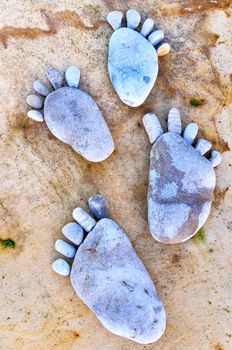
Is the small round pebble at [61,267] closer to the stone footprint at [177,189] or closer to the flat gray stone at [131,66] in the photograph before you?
the stone footprint at [177,189]

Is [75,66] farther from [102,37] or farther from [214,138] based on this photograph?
[214,138]

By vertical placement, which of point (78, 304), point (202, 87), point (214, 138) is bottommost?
point (78, 304)

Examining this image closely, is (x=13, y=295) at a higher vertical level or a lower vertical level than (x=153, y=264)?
lower

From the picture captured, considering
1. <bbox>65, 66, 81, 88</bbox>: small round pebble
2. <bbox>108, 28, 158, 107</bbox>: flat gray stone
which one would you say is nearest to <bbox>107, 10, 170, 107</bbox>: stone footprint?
<bbox>108, 28, 158, 107</bbox>: flat gray stone

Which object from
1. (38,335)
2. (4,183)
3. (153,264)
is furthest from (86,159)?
(38,335)

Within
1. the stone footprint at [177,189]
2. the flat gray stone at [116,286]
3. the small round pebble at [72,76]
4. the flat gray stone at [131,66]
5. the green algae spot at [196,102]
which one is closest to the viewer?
the flat gray stone at [116,286]

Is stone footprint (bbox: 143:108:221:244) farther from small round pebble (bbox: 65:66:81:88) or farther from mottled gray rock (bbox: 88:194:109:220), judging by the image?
small round pebble (bbox: 65:66:81:88)

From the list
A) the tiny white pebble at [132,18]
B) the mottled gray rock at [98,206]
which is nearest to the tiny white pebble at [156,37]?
the tiny white pebble at [132,18]
